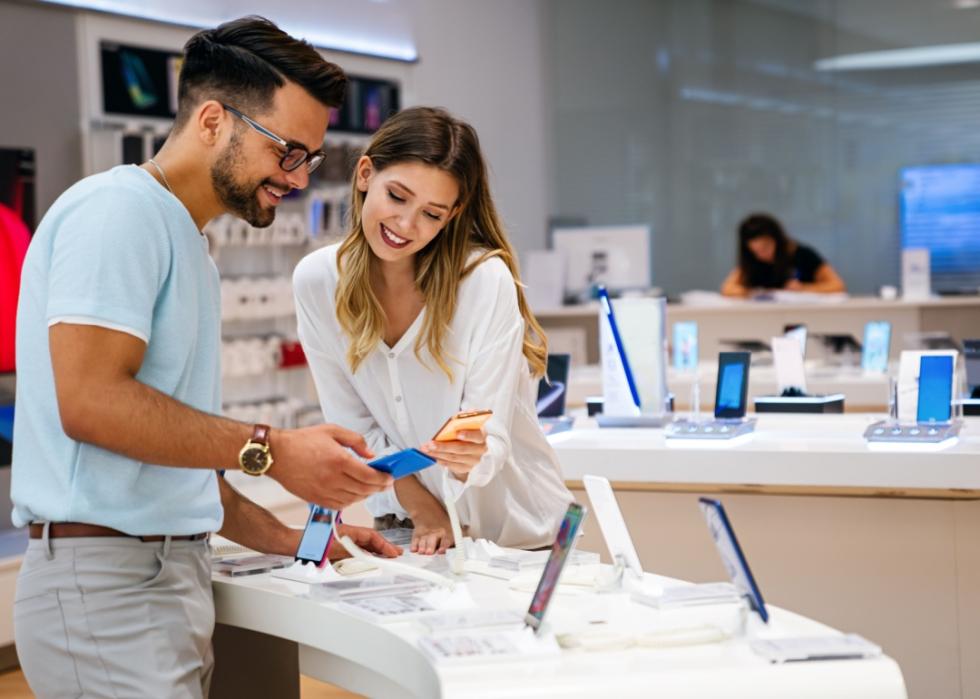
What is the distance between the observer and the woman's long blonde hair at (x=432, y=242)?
2.29 metres

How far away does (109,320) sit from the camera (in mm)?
1581

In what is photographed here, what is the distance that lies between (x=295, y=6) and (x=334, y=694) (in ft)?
15.7

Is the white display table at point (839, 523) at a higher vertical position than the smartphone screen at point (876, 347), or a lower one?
lower

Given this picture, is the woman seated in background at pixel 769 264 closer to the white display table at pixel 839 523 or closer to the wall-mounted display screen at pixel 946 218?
the wall-mounted display screen at pixel 946 218

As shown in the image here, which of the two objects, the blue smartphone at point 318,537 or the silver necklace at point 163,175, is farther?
the blue smartphone at point 318,537

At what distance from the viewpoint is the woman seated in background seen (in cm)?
844

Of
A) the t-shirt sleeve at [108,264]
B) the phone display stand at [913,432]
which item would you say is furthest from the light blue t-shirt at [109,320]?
the phone display stand at [913,432]

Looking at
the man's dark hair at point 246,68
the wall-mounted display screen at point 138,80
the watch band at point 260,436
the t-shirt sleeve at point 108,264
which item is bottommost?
the watch band at point 260,436

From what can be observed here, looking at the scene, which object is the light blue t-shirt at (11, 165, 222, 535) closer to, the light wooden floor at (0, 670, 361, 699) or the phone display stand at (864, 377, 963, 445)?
the phone display stand at (864, 377, 963, 445)

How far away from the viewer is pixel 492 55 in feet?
32.0

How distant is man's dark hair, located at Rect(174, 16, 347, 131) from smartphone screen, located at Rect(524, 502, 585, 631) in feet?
2.42

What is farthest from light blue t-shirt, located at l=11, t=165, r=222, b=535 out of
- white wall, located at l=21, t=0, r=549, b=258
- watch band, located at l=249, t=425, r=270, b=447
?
white wall, located at l=21, t=0, r=549, b=258

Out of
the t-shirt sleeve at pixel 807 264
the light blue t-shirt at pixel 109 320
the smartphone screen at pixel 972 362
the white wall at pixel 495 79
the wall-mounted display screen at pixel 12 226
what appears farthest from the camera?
the white wall at pixel 495 79

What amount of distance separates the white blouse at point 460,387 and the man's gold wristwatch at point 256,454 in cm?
65
